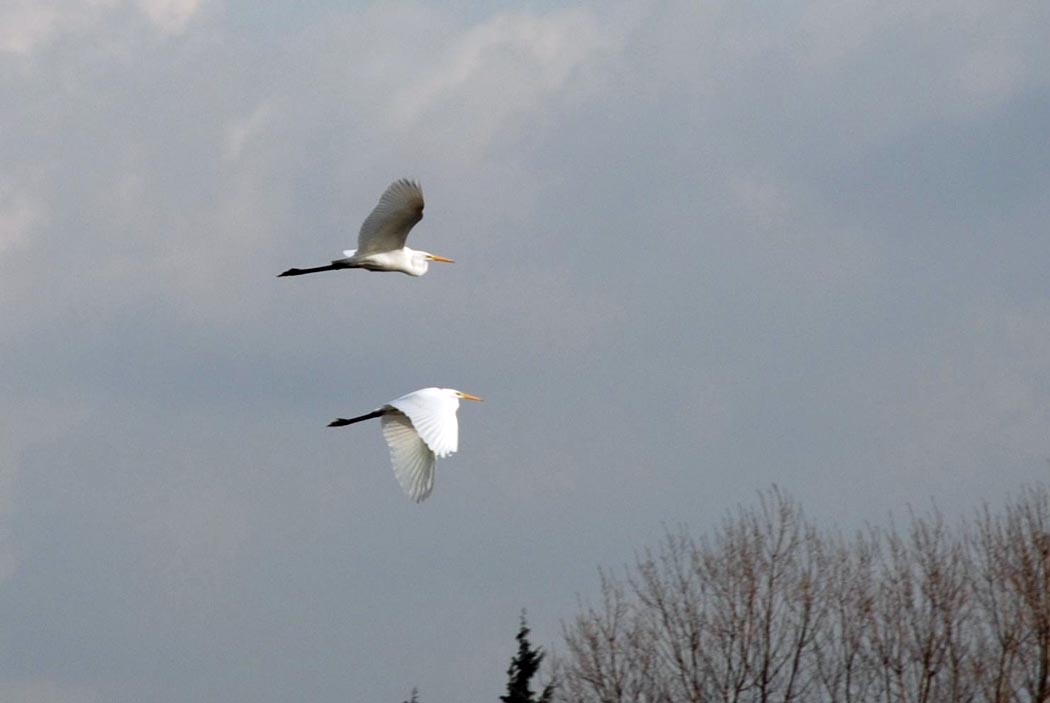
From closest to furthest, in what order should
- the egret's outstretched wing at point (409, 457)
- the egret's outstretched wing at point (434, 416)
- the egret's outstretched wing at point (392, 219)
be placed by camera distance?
the egret's outstretched wing at point (434, 416) → the egret's outstretched wing at point (409, 457) → the egret's outstretched wing at point (392, 219)

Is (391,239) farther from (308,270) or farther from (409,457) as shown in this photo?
(409,457)

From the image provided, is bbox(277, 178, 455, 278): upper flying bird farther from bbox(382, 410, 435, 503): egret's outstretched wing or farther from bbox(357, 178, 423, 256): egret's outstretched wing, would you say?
bbox(382, 410, 435, 503): egret's outstretched wing

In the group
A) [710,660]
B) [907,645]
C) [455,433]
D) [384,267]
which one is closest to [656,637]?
[710,660]

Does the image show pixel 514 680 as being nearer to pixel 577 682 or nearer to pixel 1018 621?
pixel 577 682

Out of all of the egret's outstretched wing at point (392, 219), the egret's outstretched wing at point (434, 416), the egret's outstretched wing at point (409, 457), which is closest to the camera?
the egret's outstretched wing at point (434, 416)

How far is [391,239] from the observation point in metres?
21.6

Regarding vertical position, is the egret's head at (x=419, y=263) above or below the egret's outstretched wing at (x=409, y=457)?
above

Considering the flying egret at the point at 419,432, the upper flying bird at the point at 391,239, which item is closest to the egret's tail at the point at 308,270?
the upper flying bird at the point at 391,239

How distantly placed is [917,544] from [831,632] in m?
2.07

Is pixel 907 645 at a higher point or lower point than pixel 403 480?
higher

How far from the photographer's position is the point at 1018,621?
29.4 metres

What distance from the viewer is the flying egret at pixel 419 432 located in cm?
1850

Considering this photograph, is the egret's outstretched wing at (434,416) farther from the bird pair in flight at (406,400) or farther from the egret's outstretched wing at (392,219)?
the egret's outstretched wing at (392,219)

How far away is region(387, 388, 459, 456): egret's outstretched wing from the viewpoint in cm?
1836
